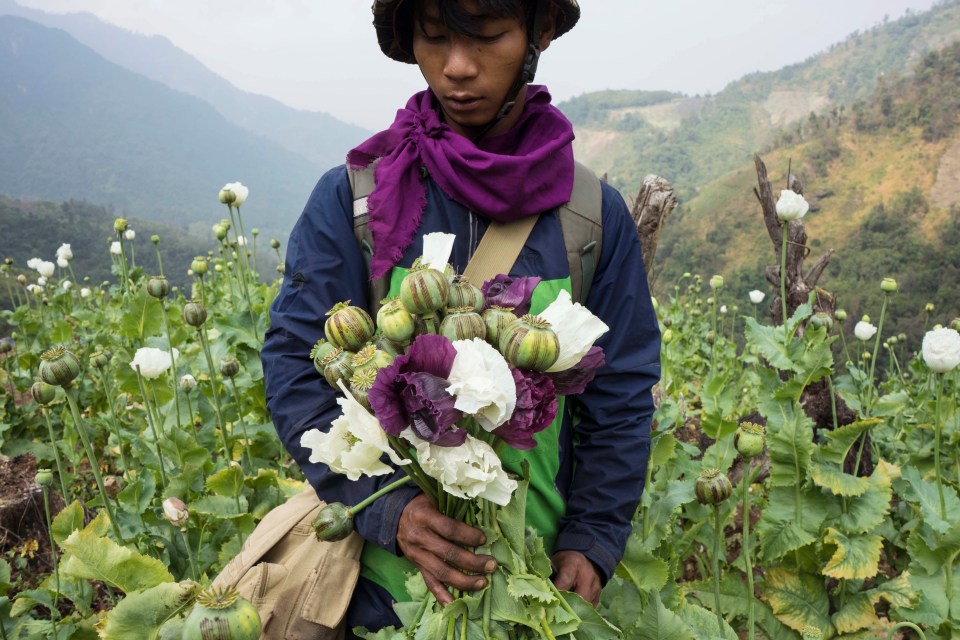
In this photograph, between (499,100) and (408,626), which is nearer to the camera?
(408,626)

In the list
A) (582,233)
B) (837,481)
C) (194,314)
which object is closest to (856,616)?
(837,481)

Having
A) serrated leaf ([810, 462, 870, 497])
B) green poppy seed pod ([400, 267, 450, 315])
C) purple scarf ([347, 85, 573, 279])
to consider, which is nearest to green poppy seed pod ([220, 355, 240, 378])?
purple scarf ([347, 85, 573, 279])

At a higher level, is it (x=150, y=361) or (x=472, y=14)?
(x=472, y=14)

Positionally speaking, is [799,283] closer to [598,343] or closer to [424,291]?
[598,343]

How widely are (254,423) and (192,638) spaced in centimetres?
226

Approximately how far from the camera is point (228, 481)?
6.82 ft

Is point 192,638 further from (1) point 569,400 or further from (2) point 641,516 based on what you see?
(2) point 641,516

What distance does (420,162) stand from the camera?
153 centimetres

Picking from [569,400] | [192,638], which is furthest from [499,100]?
[192,638]

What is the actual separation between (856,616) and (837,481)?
543 mm

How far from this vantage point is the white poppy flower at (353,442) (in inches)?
32.8

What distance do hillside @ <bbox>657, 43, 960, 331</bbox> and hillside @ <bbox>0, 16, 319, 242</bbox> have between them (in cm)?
9145

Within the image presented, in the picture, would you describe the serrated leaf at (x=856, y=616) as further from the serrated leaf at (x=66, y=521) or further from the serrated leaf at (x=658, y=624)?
the serrated leaf at (x=66, y=521)

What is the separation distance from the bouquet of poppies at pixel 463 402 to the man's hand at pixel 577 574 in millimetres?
283
